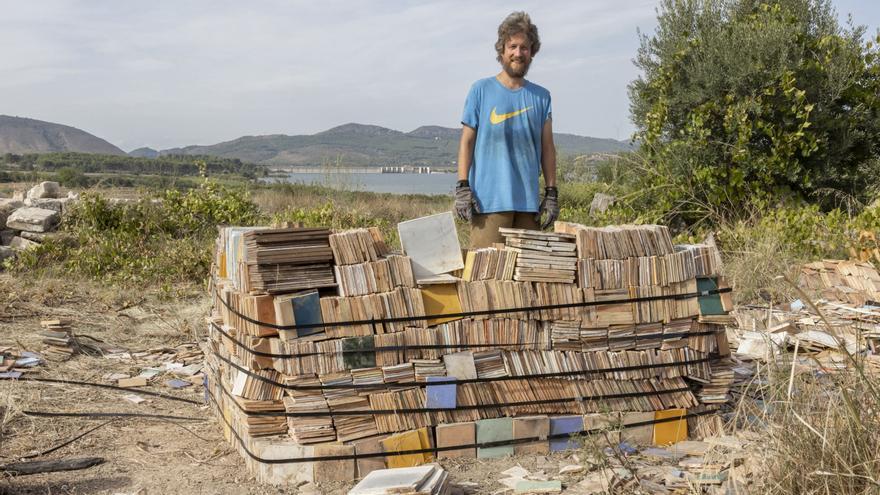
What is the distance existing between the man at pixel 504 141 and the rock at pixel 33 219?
8.35 meters

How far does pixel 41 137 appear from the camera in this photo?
7562cm

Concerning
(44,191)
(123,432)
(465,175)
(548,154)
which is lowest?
(123,432)

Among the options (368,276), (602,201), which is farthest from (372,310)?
(602,201)

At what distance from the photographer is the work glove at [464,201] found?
188 inches

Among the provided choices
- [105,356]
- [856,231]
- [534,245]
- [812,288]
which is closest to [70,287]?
[105,356]

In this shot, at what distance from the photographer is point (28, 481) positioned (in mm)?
3816

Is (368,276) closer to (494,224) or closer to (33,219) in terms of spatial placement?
(494,224)

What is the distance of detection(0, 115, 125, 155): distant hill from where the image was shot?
71125 mm

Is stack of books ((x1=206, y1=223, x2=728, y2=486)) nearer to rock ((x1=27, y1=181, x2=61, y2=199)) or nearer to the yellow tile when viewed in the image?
the yellow tile

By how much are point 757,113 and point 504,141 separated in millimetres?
6901

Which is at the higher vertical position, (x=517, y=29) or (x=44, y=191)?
(x=517, y=29)

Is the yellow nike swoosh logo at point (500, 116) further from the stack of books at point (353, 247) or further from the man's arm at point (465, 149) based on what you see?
the stack of books at point (353, 247)

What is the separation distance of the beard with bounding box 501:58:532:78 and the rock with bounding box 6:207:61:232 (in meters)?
8.60

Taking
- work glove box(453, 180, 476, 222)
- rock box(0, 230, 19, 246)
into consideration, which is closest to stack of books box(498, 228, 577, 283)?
work glove box(453, 180, 476, 222)
